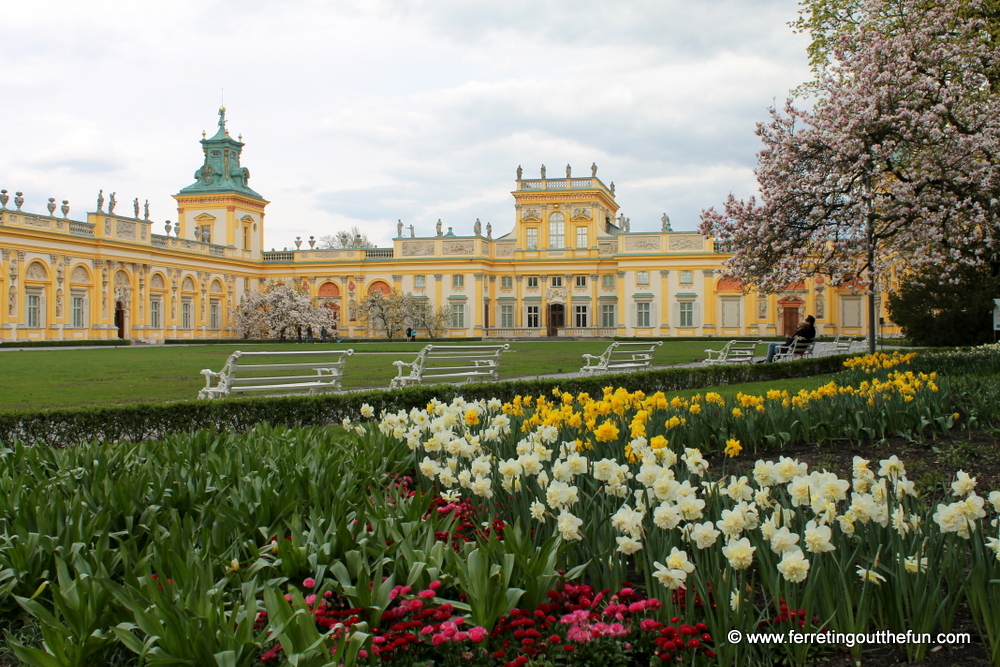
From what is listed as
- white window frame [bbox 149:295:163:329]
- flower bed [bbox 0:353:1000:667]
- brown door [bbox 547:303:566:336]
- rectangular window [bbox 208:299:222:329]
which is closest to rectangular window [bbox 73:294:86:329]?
white window frame [bbox 149:295:163:329]

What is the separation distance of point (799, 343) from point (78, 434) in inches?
573

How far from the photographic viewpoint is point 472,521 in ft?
12.4

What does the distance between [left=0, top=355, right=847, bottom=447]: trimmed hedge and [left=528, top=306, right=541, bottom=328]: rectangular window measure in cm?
4093

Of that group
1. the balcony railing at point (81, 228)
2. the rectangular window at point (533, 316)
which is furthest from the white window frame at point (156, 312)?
the rectangular window at point (533, 316)

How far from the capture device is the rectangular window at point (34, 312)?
1465 inches

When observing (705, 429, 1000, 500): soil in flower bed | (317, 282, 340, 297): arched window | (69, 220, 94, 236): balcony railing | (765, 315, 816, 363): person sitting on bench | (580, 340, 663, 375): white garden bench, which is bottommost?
(705, 429, 1000, 500): soil in flower bed

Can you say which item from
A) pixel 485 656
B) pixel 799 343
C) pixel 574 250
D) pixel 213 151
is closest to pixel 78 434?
pixel 485 656

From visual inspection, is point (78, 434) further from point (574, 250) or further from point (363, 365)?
point (574, 250)

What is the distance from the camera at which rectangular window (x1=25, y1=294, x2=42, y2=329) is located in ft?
122

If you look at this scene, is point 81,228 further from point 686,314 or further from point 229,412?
point 229,412

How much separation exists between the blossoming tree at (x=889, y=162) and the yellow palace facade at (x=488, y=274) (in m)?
32.0

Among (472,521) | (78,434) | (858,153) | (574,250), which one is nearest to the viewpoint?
(472,521)

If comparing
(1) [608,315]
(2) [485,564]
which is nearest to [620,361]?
(2) [485,564]

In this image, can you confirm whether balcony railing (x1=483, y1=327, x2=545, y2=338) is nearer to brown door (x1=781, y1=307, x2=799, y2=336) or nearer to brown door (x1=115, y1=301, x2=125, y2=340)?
brown door (x1=781, y1=307, x2=799, y2=336)
